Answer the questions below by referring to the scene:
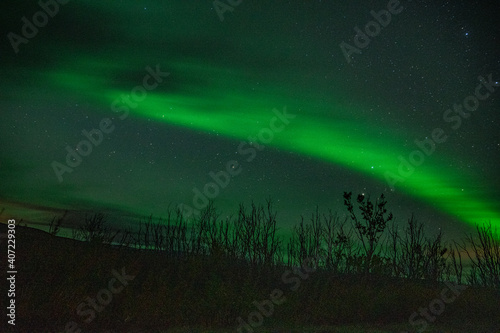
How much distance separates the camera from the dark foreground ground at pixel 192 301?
14.2m

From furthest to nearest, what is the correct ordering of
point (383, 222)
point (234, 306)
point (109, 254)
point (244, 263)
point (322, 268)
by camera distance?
point (383, 222), point (322, 268), point (244, 263), point (109, 254), point (234, 306)

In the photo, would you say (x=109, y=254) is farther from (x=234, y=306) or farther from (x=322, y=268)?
(x=322, y=268)

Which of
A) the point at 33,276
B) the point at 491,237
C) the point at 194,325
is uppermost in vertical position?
the point at 491,237

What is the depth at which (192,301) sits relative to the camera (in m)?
16.2

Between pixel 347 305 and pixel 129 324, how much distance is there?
7.11 meters

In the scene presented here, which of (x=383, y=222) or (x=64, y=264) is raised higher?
(x=383, y=222)

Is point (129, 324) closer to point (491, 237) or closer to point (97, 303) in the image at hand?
point (97, 303)

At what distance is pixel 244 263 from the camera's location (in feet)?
77.7

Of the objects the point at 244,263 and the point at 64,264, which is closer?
the point at 64,264

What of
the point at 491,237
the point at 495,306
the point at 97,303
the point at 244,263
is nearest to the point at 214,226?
the point at 244,263

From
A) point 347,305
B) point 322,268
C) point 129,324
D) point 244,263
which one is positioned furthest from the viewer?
point 322,268

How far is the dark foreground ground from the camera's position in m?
14.2

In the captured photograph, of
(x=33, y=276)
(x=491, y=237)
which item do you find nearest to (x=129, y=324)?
(x=33, y=276)

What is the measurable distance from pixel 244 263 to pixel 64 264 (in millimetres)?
8746
